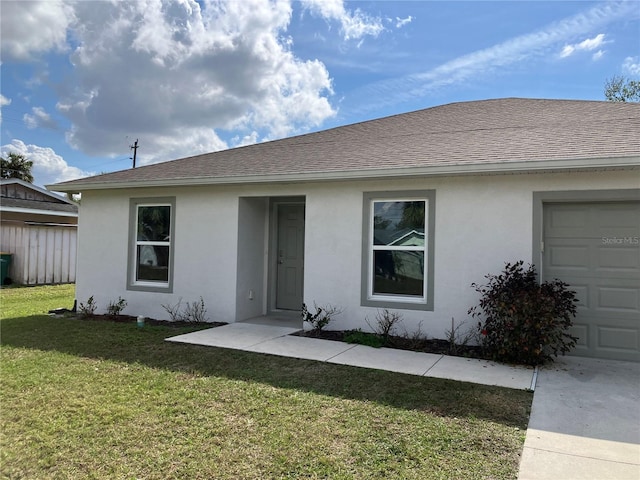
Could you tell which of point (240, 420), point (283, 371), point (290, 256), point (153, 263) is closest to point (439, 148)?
point (290, 256)

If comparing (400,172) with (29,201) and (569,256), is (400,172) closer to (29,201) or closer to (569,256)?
(569,256)

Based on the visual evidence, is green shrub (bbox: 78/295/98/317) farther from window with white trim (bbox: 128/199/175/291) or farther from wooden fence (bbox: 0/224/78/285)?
wooden fence (bbox: 0/224/78/285)

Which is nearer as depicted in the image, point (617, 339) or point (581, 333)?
point (617, 339)

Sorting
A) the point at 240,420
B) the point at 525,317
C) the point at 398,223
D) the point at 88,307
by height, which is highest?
the point at 398,223

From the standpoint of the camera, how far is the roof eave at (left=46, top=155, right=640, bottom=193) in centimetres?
532

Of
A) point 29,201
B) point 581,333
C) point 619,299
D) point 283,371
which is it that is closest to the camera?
point 283,371

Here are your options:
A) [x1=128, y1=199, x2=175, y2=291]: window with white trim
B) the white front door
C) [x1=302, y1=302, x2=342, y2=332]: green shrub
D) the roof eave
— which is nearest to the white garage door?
the roof eave

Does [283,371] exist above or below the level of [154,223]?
below

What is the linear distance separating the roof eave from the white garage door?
0.83 metres

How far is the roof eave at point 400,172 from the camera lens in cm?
532

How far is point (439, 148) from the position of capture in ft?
23.9

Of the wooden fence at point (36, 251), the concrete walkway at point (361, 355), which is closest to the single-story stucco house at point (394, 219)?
the concrete walkway at point (361, 355)

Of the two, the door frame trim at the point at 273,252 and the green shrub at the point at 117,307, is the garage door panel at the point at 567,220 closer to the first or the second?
the door frame trim at the point at 273,252

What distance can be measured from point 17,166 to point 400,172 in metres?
41.3
